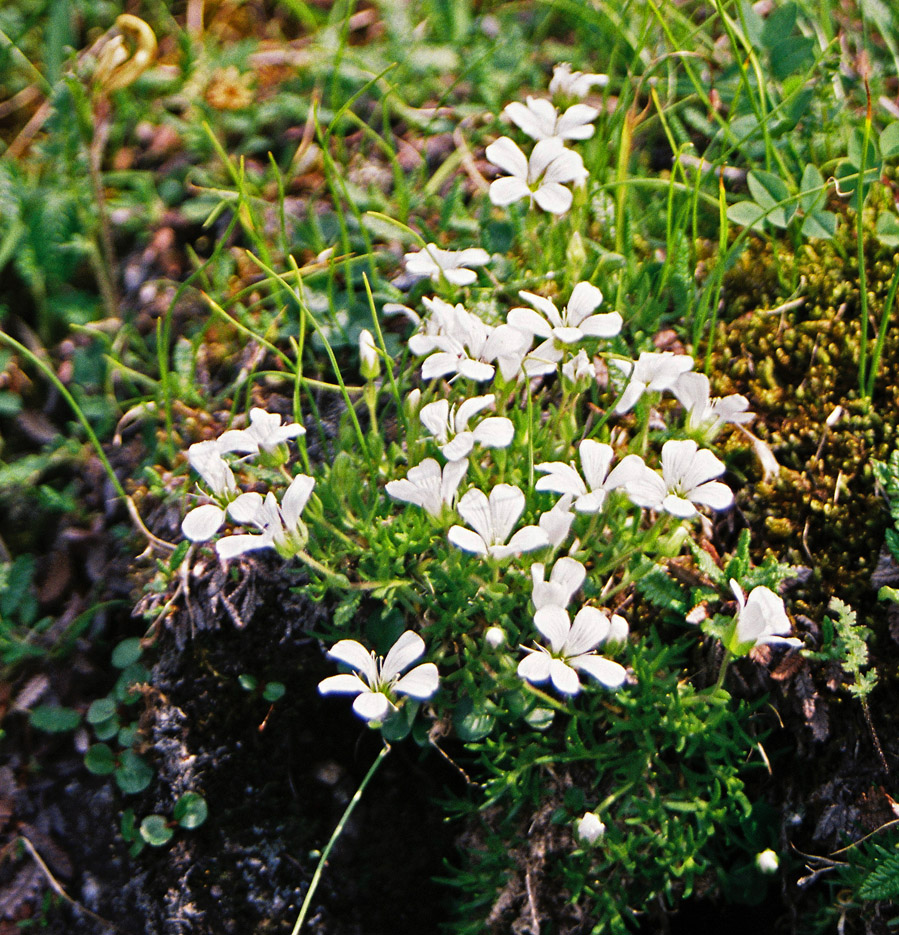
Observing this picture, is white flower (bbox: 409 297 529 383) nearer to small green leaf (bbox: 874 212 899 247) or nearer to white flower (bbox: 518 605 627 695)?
white flower (bbox: 518 605 627 695)

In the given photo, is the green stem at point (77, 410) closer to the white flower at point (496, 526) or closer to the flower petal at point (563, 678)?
the white flower at point (496, 526)

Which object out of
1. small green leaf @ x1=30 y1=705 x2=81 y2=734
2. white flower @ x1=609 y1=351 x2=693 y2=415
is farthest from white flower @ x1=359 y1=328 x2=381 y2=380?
small green leaf @ x1=30 y1=705 x2=81 y2=734

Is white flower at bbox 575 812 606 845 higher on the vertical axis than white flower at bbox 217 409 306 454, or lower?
lower

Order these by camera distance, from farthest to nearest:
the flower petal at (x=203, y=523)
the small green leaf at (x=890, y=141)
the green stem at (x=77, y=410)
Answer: the small green leaf at (x=890, y=141), the green stem at (x=77, y=410), the flower petal at (x=203, y=523)

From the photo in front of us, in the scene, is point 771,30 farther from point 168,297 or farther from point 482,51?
point 168,297

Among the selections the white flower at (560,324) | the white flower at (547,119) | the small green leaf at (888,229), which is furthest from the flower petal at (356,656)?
the small green leaf at (888,229)

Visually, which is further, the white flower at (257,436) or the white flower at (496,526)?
the white flower at (257,436)

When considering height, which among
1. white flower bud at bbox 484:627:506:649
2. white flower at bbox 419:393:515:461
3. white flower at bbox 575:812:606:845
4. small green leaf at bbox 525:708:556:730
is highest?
white flower at bbox 419:393:515:461
